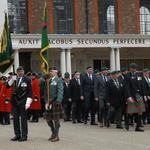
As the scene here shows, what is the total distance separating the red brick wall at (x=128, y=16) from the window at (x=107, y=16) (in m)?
0.35

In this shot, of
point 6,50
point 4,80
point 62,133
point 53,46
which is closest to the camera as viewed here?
point 6,50

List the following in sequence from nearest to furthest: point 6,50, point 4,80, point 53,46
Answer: point 6,50
point 4,80
point 53,46

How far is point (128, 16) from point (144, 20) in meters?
1.27

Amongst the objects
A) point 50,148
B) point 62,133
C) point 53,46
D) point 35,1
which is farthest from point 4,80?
point 35,1

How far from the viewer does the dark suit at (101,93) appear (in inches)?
691

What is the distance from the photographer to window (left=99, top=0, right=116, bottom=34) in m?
36.2

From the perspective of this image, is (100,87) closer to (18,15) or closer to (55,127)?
(55,127)

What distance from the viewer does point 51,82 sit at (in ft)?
44.8

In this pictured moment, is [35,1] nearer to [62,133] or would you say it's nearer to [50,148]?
[62,133]

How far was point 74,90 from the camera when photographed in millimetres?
19500

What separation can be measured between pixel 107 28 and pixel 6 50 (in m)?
22.4

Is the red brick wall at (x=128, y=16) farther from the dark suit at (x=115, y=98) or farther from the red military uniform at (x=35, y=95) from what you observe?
the dark suit at (x=115, y=98)

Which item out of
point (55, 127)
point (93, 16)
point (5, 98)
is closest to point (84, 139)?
point (55, 127)

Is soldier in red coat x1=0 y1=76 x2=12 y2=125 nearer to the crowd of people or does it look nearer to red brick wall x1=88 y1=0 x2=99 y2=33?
the crowd of people
